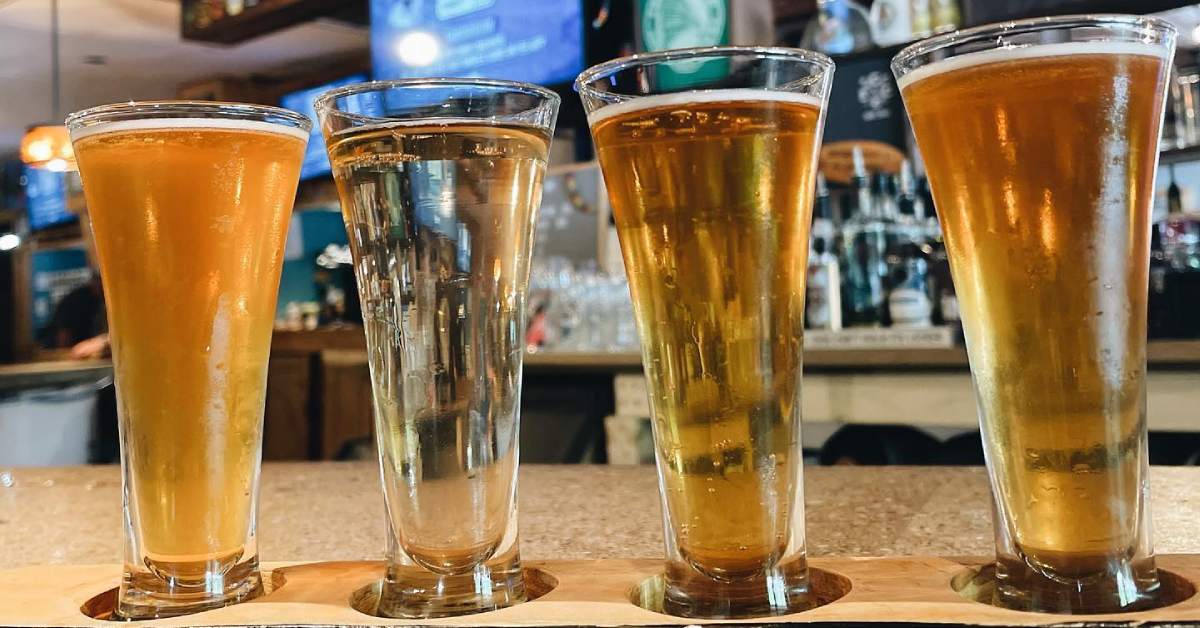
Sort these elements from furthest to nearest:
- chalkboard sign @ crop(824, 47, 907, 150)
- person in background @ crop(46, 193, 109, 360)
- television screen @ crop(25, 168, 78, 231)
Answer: television screen @ crop(25, 168, 78, 231)
person in background @ crop(46, 193, 109, 360)
chalkboard sign @ crop(824, 47, 907, 150)

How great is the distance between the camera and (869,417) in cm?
243

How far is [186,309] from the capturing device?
21.6 inches

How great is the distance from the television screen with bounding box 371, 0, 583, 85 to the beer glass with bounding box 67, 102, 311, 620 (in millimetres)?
2510

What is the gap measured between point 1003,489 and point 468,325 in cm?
29

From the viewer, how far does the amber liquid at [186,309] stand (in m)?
0.54

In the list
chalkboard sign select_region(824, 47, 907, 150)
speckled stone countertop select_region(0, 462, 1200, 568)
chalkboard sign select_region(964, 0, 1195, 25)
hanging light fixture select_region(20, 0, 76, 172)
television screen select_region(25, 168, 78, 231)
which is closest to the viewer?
speckled stone countertop select_region(0, 462, 1200, 568)

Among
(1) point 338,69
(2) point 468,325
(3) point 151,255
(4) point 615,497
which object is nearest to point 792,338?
(2) point 468,325

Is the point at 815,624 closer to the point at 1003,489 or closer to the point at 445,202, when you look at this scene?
the point at 1003,489

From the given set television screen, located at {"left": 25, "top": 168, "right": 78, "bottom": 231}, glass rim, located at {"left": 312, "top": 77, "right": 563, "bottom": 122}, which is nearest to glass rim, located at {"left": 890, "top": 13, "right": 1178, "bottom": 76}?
glass rim, located at {"left": 312, "top": 77, "right": 563, "bottom": 122}

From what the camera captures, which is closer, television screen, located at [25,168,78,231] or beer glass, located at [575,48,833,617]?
beer glass, located at [575,48,833,617]

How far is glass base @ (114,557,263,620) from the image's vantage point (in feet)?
1.77

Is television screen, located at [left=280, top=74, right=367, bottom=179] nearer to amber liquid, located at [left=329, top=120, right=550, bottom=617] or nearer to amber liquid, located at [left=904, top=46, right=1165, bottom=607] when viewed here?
amber liquid, located at [left=329, top=120, right=550, bottom=617]

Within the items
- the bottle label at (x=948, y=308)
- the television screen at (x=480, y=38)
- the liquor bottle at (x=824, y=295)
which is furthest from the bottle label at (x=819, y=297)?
the television screen at (x=480, y=38)

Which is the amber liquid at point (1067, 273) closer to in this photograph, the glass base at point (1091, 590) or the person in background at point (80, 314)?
the glass base at point (1091, 590)
